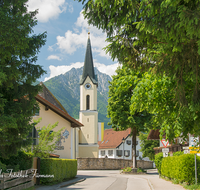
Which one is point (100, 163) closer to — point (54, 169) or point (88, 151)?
point (88, 151)

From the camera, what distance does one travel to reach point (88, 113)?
176 ft

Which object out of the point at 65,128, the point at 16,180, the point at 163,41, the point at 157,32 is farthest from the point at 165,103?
the point at 65,128

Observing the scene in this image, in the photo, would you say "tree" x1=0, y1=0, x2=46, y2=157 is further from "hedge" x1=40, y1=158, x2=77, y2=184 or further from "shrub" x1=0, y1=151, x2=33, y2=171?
"hedge" x1=40, y1=158, x2=77, y2=184

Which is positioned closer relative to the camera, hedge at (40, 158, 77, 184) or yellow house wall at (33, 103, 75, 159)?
hedge at (40, 158, 77, 184)

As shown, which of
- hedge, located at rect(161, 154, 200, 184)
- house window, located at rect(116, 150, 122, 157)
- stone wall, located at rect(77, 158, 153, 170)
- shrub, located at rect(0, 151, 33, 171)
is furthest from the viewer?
house window, located at rect(116, 150, 122, 157)

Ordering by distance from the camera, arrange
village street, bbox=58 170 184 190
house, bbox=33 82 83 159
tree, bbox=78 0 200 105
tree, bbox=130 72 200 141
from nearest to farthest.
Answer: tree, bbox=78 0 200 105 < tree, bbox=130 72 200 141 < village street, bbox=58 170 184 190 < house, bbox=33 82 83 159

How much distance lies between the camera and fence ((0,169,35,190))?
397 inches

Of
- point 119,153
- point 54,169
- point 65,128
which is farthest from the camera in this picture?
point 119,153

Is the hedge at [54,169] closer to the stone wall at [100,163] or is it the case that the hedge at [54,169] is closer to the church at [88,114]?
the stone wall at [100,163]

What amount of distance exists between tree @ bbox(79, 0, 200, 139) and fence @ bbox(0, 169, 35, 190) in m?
6.25

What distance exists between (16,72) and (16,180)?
4609mm

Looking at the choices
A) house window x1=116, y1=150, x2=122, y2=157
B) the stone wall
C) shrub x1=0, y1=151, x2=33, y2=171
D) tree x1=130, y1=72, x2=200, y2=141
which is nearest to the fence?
shrub x1=0, y1=151, x2=33, y2=171

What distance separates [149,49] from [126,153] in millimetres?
66768

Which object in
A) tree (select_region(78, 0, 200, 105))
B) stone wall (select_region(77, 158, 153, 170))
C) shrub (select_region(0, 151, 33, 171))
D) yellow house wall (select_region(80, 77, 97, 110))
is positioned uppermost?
yellow house wall (select_region(80, 77, 97, 110))
